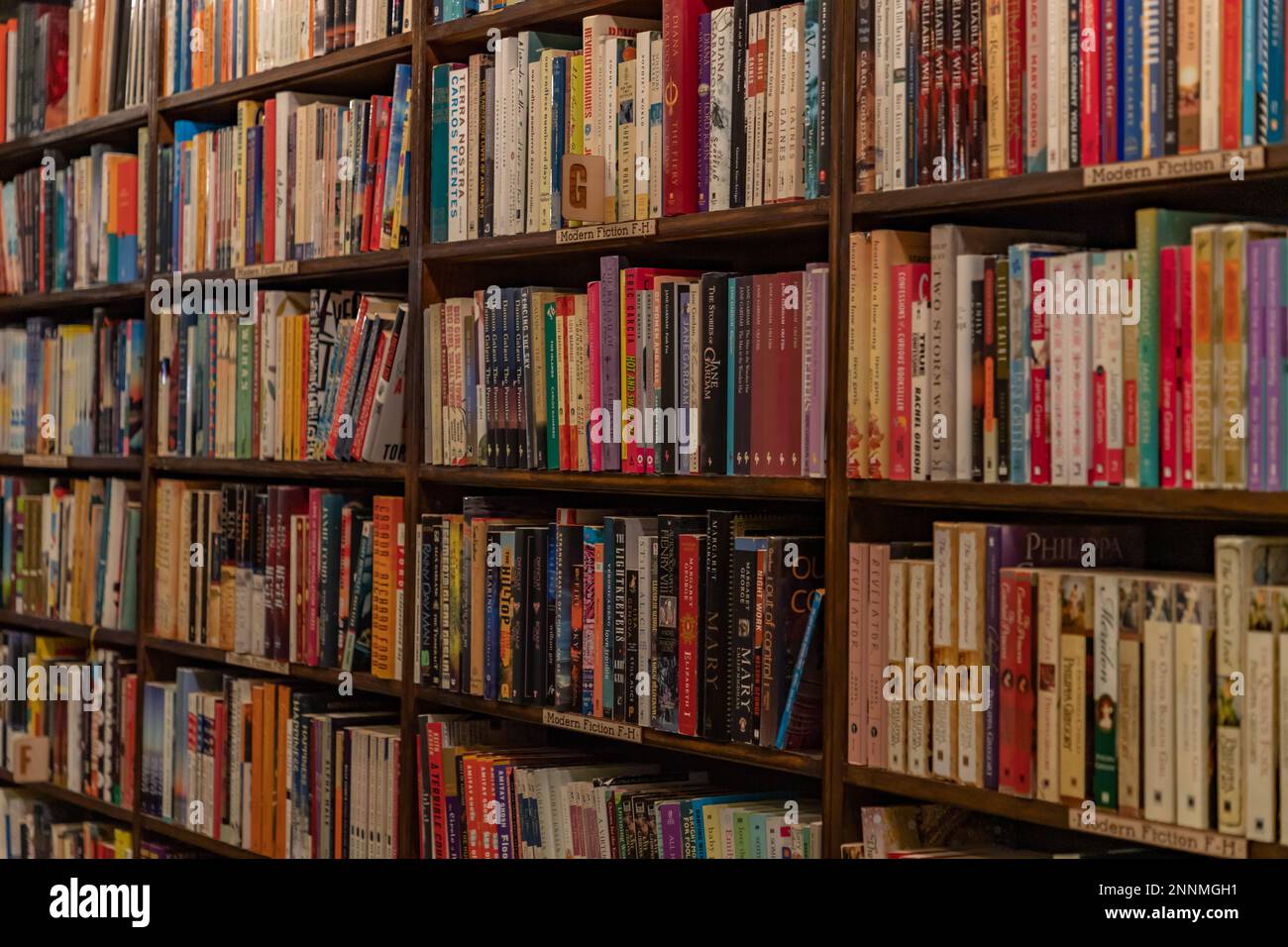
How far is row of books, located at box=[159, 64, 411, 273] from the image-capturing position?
2.74 metres

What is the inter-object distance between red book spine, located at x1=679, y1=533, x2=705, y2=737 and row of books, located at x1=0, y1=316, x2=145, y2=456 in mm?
1631

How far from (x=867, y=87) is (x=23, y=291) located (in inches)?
99.0

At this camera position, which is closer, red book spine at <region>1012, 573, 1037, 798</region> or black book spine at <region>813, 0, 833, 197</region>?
red book spine at <region>1012, 573, 1037, 798</region>

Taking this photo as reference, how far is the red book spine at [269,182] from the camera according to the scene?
301cm

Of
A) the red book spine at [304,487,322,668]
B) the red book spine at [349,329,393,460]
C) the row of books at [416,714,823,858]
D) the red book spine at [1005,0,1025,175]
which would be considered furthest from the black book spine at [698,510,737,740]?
the red book spine at [304,487,322,668]

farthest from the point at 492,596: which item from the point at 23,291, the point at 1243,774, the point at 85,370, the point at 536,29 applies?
the point at 23,291

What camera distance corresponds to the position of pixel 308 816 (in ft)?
9.41

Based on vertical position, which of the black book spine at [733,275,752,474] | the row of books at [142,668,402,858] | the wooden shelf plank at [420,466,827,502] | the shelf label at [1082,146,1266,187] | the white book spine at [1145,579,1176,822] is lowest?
the row of books at [142,668,402,858]

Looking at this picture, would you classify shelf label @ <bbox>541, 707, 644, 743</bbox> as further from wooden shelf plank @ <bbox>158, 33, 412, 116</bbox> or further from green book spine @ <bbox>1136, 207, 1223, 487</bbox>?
wooden shelf plank @ <bbox>158, 33, 412, 116</bbox>

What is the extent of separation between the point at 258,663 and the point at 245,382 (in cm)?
55

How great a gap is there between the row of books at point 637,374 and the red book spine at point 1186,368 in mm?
496

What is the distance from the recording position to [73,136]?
11.7 ft

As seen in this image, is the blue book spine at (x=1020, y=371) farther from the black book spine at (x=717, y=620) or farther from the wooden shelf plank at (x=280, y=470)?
the wooden shelf plank at (x=280, y=470)
